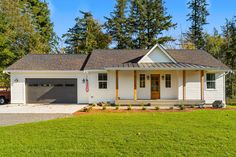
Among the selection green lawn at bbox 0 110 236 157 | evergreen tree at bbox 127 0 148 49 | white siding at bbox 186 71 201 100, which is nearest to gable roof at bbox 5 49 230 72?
white siding at bbox 186 71 201 100

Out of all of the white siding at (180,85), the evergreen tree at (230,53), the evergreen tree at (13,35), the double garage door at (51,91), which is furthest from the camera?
the evergreen tree at (230,53)

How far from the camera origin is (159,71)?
70.1 feet

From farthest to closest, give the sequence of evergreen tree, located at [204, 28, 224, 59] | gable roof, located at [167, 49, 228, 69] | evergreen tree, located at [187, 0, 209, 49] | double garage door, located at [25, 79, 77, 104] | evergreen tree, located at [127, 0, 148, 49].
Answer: evergreen tree, located at [187, 0, 209, 49]
evergreen tree, located at [127, 0, 148, 49]
evergreen tree, located at [204, 28, 224, 59]
gable roof, located at [167, 49, 228, 69]
double garage door, located at [25, 79, 77, 104]

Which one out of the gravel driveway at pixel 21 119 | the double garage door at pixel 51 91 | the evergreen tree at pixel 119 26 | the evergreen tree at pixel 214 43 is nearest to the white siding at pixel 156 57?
the double garage door at pixel 51 91

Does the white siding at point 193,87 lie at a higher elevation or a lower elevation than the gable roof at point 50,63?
lower

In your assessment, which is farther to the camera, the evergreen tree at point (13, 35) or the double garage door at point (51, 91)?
the evergreen tree at point (13, 35)

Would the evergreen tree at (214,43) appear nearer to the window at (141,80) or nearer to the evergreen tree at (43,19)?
the window at (141,80)

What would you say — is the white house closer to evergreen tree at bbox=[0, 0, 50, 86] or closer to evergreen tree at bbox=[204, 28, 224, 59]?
evergreen tree at bbox=[0, 0, 50, 86]

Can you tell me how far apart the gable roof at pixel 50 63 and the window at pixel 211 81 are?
10.7 m

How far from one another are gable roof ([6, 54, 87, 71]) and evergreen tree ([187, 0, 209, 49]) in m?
24.0

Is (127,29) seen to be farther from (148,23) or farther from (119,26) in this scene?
(148,23)

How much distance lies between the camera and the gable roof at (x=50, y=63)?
2220cm

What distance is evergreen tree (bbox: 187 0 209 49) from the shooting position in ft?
139

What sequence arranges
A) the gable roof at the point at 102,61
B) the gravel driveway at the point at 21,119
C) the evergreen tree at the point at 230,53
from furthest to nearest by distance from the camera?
the evergreen tree at the point at 230,53 < the gable roof at the point at 102,61 < the gravel driveway at the point at 21,119
